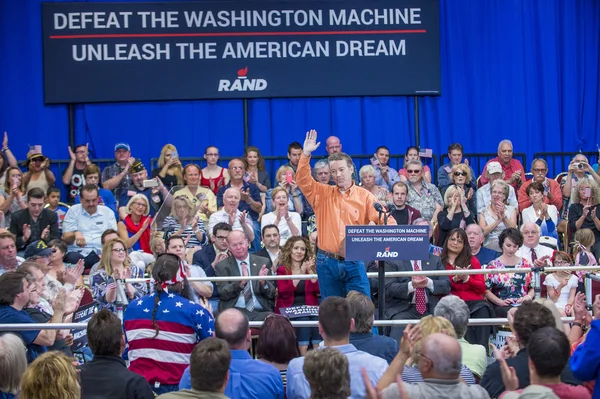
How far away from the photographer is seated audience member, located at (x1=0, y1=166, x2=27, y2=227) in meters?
10.4

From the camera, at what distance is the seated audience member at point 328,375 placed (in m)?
→ 3.94

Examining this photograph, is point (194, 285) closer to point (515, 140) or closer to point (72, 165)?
point (72, 165)

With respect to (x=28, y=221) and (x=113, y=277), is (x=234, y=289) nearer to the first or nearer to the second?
(x=113, y=277)

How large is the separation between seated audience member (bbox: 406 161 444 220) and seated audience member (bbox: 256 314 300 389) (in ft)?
19.0

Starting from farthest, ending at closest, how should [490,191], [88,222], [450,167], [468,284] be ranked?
[450,167] → [490,191] → [88,222] → [468,284]

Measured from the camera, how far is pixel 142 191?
11250mm

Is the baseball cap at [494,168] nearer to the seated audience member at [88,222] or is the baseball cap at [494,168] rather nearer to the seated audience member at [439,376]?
the seated audience member at [88,222]

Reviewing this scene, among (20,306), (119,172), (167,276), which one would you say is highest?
(119,172)

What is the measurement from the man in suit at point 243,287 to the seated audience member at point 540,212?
145 inches

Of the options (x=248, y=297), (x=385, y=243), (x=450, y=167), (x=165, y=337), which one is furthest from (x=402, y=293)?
(x=450, y=167)

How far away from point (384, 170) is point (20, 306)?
671cm

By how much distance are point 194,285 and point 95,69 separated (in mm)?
5824

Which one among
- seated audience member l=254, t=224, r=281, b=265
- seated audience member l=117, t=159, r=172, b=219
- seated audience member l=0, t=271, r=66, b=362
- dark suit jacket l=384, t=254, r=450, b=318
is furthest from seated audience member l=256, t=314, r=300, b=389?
seated audience member l=117, t=159, r=172, b=219

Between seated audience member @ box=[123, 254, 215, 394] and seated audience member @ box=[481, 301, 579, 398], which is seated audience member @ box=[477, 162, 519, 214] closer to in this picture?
seated audience member @ box=[123, 254, 215, 394]
